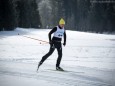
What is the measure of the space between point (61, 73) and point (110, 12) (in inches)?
2980

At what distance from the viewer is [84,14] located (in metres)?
89.7

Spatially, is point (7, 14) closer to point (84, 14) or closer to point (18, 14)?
point (18, 14)

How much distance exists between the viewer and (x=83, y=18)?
8969 cm

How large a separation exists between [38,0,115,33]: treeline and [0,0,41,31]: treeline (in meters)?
23.6

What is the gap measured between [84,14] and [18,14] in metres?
35.6

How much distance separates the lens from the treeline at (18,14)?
4559 cm

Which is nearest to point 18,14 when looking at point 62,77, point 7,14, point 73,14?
point 7,14

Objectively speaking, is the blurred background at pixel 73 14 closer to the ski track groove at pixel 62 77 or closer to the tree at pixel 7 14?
the tree at pixel 7 14

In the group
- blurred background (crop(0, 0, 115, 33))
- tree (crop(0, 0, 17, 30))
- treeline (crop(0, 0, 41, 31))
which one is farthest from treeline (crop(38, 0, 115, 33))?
tree (crop(0, 0, 17, 30))

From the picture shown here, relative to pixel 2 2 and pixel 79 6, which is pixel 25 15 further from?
pixel 79 6

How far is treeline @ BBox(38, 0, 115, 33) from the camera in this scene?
84750 millimetres

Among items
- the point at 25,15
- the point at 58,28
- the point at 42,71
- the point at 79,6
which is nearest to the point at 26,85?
the point at 42,71

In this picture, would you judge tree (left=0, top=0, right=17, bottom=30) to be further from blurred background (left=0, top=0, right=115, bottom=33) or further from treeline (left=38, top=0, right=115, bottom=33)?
treeline (left=38, top=0, right=115, bottom=33)

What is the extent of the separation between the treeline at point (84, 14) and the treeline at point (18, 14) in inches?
930
